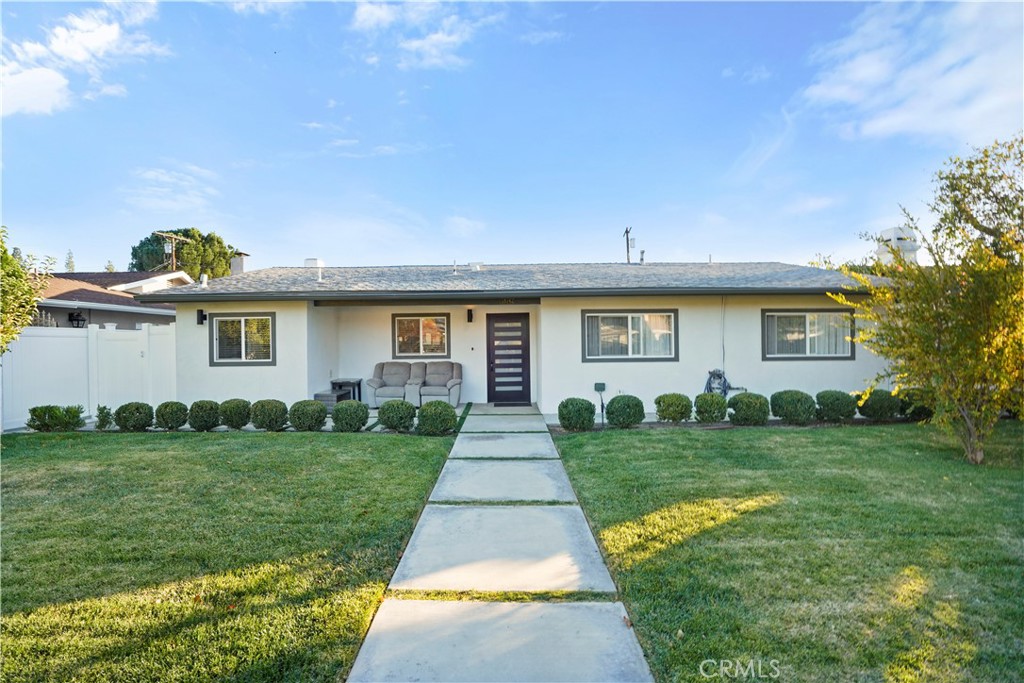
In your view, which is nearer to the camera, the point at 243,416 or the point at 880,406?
the point at 243,416

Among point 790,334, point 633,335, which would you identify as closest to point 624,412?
point 633,335

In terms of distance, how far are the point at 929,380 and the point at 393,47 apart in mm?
11220

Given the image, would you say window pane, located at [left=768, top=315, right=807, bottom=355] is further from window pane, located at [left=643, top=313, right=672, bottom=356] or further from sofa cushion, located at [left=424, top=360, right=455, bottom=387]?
sofa cushion, located at [left=424, top=360, right=455, bottom=387]

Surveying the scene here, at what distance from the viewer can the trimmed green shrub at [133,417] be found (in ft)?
28.1

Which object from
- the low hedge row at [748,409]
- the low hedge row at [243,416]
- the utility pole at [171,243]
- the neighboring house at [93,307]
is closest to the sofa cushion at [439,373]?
the low hedge row at [243,416]

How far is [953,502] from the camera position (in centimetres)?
478

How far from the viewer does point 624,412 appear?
336 inches

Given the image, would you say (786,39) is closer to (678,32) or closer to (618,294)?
(678,32)

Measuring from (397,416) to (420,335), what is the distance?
4.23m

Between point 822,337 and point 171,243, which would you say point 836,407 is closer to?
point 822,337

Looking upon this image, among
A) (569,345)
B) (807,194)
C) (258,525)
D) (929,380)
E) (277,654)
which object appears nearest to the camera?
(277,654)

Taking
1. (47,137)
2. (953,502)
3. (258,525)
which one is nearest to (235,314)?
(47,137)

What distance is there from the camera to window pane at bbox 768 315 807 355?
10797mm

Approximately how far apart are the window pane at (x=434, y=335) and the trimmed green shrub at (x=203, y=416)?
4.88 metres
